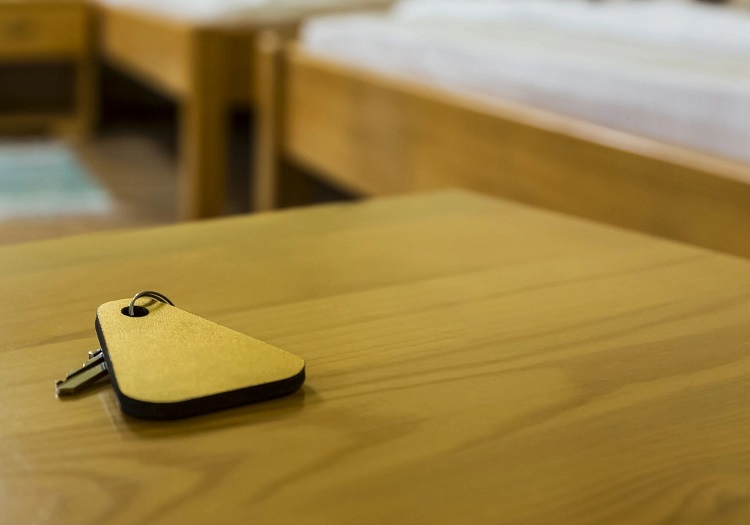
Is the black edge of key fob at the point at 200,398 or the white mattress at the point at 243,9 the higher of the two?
the black edge of key fob at the point at 200,398

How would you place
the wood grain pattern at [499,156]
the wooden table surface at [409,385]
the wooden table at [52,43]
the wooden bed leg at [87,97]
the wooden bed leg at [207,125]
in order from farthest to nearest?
1. the wooden bed leg at [87,97]
2. the wooden table at [52,43]
3. the wooden bed leg at [207,125]
4. the wood grain pattern at [499,156]
5. the wooden table surface at [409,385]

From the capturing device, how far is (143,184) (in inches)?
94.7

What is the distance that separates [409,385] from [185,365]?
9 centimetres

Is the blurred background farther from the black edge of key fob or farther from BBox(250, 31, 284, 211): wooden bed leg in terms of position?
the black edge of key fob

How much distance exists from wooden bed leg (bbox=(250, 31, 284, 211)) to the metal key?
145 cm

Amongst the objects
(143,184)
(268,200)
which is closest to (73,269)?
(268,200)

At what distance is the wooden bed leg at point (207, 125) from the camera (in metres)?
1.95

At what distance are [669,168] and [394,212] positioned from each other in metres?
0.37

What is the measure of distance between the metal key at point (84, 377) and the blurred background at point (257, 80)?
2.18 feet

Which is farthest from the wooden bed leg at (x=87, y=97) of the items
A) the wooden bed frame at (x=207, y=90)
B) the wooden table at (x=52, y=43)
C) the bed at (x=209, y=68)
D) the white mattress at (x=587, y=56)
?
the white mattress at (x=587, y=56)

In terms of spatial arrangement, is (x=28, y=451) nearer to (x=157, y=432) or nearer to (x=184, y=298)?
(x=157, y=432)

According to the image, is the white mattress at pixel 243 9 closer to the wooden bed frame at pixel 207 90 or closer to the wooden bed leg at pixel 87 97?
the wooden bed frame at pixel 207 90

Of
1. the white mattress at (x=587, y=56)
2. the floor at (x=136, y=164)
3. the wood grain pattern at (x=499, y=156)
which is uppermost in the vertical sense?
the white mattress at (x=587, y=56)

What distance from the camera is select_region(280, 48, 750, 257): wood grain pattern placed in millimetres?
893
